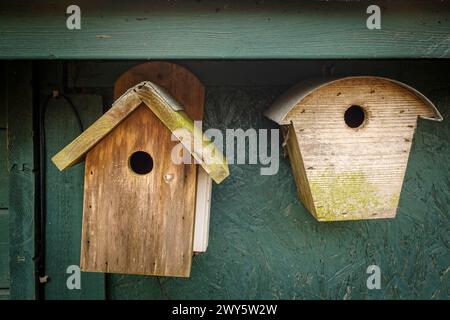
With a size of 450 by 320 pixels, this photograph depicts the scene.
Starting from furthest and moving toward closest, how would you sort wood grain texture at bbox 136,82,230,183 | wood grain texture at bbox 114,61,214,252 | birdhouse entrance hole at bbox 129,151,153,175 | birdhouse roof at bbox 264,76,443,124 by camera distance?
wood grain texture at bbox 114,61,214,252, birdhouse entrance hole at bbox 129,151,153,175, birdhouse roof at bbox 264,76,443,124, wood grain texture at bbox 136,82,230,183

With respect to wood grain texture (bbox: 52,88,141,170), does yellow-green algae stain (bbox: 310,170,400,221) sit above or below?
below

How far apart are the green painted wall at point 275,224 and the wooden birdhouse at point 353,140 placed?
305mm

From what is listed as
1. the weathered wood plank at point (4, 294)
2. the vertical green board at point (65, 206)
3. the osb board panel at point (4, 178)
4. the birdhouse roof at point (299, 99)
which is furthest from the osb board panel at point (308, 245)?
the osb board panel at point (4, 178)

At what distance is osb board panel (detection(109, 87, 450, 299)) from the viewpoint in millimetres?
1490

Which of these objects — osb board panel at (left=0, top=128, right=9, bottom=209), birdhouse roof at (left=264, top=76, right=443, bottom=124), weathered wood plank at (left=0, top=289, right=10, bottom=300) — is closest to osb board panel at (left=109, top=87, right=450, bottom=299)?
birdhouse roof at (left=264, top=76, right=443, bottom=124)

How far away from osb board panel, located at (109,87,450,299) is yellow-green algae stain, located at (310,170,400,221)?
311 mm

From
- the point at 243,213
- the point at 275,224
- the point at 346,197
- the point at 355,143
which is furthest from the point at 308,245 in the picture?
the point at 355,143

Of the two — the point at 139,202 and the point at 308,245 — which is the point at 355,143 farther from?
the point at 139,202

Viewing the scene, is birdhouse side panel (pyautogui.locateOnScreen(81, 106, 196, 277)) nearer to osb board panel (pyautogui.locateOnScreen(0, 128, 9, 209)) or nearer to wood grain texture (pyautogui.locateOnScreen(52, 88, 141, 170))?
wood grain texture (pyautogui.locateOnScreen(52, 88, 141, 170))

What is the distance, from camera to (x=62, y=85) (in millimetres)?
1426

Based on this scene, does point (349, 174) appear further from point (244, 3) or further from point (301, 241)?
point (244, 3)

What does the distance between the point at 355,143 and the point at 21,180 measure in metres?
1.26

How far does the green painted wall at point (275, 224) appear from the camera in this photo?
143 cm
